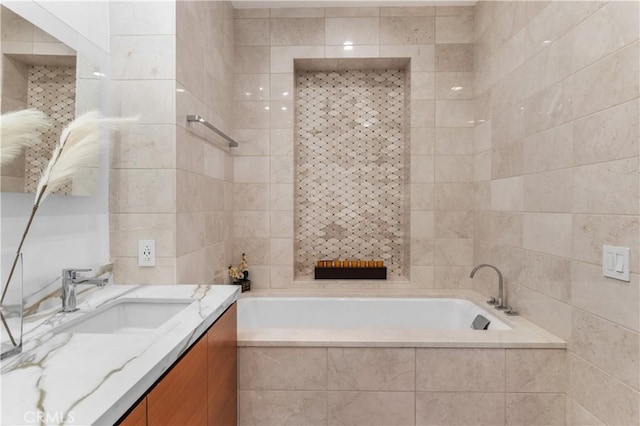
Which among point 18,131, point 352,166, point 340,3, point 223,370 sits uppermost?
point 340,3

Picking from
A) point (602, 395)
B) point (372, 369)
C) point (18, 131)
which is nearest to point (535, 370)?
point (602, 395)

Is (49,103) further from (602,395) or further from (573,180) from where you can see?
(602,395)

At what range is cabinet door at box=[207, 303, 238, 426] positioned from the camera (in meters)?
1.29

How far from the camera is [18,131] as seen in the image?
109cm

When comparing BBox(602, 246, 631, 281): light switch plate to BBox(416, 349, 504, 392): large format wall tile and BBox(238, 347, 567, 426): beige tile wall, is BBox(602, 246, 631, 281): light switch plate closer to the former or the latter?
BBox(238, 347, 567, 426): beige tile wall

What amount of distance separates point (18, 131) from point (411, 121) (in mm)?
2389

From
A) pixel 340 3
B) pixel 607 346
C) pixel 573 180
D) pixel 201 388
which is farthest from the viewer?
pixel 340 3

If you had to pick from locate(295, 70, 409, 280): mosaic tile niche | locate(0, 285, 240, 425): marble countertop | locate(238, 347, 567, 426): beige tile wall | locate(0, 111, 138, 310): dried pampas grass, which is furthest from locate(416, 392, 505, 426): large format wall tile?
locate(0, 111, 138, 310): dried pampas grass

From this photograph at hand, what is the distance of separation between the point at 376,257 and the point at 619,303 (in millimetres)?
1811

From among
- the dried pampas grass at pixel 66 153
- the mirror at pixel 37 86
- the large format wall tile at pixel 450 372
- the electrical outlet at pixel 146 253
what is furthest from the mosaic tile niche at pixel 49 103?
the large format wall tile at pixel 450 372

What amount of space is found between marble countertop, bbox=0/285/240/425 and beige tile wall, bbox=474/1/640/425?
1.53 metres

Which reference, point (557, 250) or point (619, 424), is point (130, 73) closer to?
point (557, 250)

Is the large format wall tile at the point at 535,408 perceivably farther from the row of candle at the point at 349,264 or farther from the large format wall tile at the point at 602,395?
the row of candle at the point at 349,264

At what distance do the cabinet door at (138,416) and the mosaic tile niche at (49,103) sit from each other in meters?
0.89
